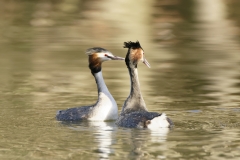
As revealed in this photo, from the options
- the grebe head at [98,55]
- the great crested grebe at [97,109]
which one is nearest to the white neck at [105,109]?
the great crested grebe at [97,109]

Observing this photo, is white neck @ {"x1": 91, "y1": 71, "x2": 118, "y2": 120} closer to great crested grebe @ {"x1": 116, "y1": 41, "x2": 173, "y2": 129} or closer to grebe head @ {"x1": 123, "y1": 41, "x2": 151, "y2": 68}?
great crested grebe @ {"x1": 116, "y1": 41, "x2": 173, "y2": 129}

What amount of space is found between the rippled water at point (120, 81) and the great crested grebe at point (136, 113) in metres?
0.24

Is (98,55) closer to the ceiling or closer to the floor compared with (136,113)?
closer to the ceiling

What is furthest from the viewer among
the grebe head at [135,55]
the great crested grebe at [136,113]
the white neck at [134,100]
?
the grebe head at [135,55]

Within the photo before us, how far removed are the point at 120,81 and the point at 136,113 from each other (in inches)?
249

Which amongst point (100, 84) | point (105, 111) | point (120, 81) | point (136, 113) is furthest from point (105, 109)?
point (120, 81)

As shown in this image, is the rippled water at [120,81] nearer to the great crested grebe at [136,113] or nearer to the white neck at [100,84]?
the great crested grebe at [136,113]

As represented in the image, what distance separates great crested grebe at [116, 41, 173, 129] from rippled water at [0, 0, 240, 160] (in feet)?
0.78

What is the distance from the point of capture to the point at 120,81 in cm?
2123

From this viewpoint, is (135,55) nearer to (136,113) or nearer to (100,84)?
(100,84)

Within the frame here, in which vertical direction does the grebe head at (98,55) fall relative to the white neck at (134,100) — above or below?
above

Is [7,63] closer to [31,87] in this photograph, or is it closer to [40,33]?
[31,87]

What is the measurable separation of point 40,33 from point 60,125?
20188 millimetres

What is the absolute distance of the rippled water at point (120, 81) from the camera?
1319cm
